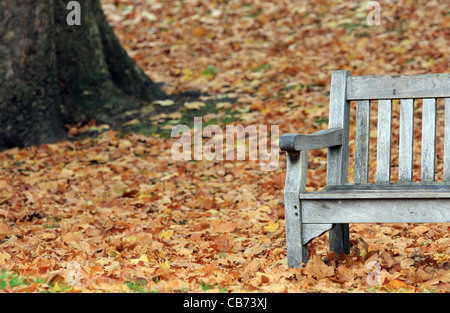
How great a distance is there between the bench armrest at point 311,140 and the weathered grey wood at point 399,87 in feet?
0.86

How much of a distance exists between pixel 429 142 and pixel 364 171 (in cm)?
38

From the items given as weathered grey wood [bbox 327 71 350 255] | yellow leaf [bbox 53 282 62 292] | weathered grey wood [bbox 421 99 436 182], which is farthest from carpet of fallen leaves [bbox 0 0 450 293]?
weathered grey wood [bbox 421 99 436 182]

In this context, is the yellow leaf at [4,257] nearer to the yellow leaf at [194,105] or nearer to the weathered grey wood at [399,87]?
the weathered grey wood at [399,87]

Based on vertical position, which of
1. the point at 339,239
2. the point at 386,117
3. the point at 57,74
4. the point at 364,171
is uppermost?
the point at 57,74

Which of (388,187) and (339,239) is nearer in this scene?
(388,187)

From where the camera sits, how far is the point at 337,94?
345cm

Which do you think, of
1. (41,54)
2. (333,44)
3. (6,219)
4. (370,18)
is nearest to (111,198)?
(6,219)

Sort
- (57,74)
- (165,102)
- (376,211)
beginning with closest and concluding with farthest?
(376,211), (57,74), (165,102)

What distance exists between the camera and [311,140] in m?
3.01

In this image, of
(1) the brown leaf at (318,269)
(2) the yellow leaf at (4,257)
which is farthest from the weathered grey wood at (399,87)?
(2) the yellow leaf at (4,257)

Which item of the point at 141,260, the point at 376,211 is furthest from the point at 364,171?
the point at 141,260

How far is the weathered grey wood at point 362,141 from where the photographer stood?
11.4ft

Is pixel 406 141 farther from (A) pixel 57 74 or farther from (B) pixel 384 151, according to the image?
(A) pixel 57 74
